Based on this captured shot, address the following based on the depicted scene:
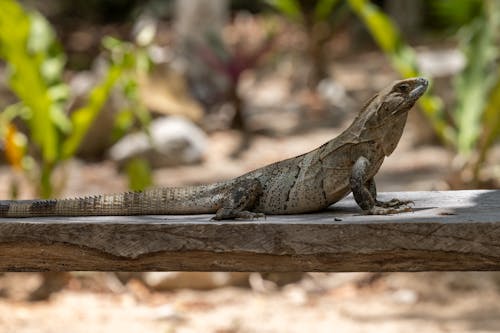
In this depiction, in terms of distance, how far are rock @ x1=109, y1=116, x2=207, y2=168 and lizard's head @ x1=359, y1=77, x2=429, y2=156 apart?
7.29m

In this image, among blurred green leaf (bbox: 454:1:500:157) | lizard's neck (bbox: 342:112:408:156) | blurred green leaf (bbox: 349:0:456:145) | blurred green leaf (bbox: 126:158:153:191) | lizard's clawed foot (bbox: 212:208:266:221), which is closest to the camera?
lizard's clawed foot (bbox: 212:208:266:221)

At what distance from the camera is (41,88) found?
7.18 meters

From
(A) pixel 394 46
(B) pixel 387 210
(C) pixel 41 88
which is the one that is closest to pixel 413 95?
(B) pixel 387 210

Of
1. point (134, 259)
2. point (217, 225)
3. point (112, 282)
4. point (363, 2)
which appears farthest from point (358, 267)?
point (363, 2)

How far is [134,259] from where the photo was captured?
10.4 ft

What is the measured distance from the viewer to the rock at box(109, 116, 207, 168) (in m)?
11.0

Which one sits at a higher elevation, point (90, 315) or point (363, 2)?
point (363, 2)

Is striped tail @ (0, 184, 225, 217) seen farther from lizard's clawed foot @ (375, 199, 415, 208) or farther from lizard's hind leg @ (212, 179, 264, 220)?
lizard's clawed foot @ (375, 199, 415, 208)

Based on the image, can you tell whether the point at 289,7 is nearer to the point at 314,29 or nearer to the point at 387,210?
the point at 314,29

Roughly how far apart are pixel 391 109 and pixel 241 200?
0.75 meters

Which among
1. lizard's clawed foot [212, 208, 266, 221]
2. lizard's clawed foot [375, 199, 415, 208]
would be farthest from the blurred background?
lizard's clawed foot [212, 208, 266, 221]

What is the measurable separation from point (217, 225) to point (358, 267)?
21.4 inches

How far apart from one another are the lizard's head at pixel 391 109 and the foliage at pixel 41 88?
3683 millimetres

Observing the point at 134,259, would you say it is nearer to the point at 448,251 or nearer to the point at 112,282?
the point at 448,251
